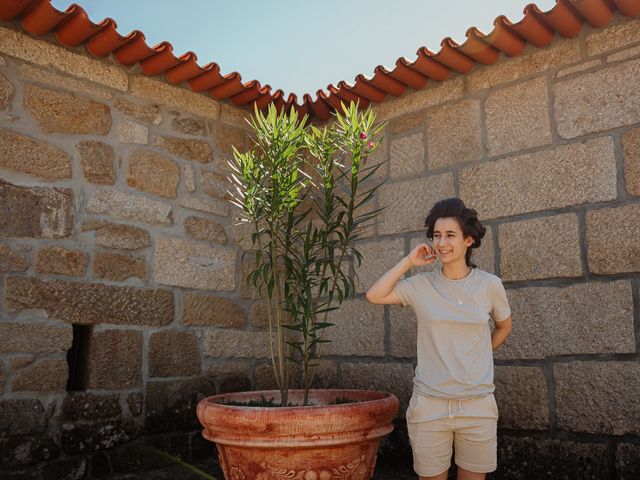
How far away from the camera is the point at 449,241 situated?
223 centimetres

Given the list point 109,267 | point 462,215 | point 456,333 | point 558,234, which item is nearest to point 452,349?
point 456,333

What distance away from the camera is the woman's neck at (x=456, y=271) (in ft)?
7.50

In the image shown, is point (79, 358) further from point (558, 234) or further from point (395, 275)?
point (558, 234)

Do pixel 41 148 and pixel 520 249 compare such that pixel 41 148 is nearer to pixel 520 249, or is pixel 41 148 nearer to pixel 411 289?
pixel 411 289

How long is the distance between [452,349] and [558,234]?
1.11 meters

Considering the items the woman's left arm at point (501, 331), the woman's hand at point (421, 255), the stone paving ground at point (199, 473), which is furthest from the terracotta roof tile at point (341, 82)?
the stone paving ground at point (199, 473)

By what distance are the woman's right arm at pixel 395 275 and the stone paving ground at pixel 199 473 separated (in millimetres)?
1281

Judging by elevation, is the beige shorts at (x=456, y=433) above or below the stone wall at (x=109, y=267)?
below

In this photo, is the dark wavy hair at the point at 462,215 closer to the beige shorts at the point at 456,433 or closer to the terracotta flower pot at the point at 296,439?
the beige shorts at the point at 456,433

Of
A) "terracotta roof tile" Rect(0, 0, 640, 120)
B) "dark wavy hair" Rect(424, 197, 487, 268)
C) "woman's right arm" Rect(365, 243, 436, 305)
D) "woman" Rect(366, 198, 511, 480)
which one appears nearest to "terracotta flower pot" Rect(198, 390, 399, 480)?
"woman" Rect(366, 198, 511, 480)

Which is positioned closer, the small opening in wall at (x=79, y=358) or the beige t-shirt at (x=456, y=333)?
the beige t-shirt at (x=456, y=333)

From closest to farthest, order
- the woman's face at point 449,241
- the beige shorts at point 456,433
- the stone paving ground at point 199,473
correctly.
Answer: the beige shorts at point 456,433 → the woman's face at point 449,241 → the stone paving ground at point 199,473

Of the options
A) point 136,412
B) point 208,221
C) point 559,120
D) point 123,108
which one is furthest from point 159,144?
point 559,120

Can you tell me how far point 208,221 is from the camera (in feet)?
12.4
